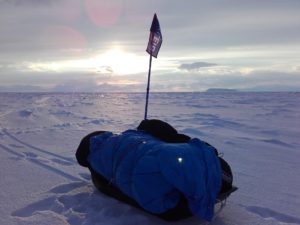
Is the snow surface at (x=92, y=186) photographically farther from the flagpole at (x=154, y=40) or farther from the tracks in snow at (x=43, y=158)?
the flagpole at (x=154, y=40)

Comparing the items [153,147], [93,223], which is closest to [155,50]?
[153,147]

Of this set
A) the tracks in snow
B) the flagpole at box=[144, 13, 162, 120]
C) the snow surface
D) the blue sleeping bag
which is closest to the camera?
the blue sleeping bag

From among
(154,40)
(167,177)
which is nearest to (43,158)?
(154,40)

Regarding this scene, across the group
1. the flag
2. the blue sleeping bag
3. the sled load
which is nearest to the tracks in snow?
the sled load

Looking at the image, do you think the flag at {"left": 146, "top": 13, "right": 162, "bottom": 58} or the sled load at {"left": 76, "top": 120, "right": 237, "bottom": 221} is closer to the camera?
the sled load at {"left": 76, "top": 120, "right": 237, "bottom": 221}

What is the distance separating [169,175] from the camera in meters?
3.29

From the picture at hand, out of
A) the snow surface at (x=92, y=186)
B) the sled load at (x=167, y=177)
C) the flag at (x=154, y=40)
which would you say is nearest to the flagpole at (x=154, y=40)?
the flag at (x=154, y=40)

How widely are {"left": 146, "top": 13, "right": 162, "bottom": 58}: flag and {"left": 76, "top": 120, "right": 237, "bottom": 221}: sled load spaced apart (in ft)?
11.5

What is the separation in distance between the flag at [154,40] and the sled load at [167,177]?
3.50 m

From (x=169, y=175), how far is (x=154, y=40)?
4.46 metres

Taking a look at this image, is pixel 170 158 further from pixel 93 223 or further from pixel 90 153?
pixel 90 153

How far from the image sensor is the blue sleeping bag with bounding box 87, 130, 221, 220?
327 centimetres

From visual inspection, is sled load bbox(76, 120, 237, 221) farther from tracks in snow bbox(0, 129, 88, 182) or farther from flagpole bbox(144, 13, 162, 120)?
flagpole bbox(144, 13, 162, 120)

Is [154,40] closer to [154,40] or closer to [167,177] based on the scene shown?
[154,40]
